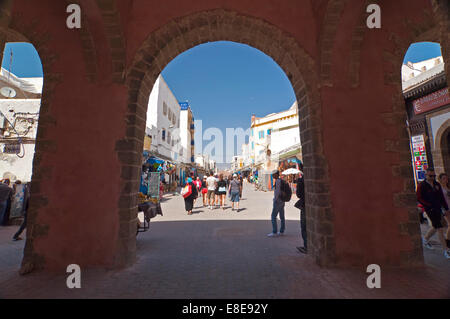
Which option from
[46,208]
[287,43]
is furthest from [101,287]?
[287,43]

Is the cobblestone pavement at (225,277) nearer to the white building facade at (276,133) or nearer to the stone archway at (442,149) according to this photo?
the stone archway at (442,149)

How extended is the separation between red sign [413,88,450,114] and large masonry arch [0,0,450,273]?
5604mm

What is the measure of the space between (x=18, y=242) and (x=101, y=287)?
3944 mm

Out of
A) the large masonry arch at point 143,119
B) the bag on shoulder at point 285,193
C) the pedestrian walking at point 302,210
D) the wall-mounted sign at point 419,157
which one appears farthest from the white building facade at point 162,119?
the wall-mounted sign at point 419,157

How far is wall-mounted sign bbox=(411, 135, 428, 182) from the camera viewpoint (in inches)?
320

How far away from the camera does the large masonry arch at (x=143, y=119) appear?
3281 mm

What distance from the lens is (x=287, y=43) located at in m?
3.79

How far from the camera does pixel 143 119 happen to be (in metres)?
3.88

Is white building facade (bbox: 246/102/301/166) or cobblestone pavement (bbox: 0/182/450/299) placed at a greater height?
white building facade (bbox: 246/102/301/166)

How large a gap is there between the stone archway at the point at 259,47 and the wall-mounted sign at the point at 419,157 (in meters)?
7.79

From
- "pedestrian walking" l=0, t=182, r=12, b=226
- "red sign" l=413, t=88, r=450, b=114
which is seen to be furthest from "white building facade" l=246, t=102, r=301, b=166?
"pedestrian walking" l=0, t=182, r=12, b=226

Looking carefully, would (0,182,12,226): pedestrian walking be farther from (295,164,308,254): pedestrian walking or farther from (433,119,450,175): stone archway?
(433,119,450,175): stone archway

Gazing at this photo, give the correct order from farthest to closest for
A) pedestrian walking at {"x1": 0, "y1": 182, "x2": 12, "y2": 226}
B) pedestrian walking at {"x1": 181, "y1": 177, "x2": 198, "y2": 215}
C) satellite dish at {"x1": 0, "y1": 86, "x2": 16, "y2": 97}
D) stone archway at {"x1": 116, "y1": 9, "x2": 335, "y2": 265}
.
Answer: satellite dish at {"x1": 0, "y1": 86, "x2": 16, "y2": 97}, pedestrian walking at {"x1": 181, "y1": 177, "x2": 198, "y2": 215}, pedestrian walking at {"x1": 0, "y1": 182, "x2": 12, "y2": 226}, stone archway at {"x1": 116, "y1": 9, "x2": 335, "y2": 265}
